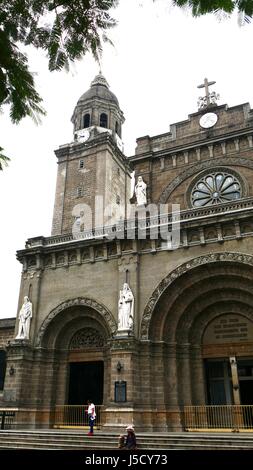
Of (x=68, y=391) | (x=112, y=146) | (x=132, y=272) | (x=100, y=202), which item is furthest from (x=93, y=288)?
(x=112, y=146)

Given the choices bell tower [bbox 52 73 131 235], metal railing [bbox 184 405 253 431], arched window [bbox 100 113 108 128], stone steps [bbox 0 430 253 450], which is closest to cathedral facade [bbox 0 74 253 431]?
metal railing [bbox 184 405 253 431]

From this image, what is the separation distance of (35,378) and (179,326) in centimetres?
882

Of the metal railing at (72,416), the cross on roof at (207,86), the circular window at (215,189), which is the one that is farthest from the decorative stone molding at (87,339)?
the cross on roof at (207,86)

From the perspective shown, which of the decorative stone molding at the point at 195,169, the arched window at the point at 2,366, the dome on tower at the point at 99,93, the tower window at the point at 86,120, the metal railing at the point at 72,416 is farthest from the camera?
the dome on tower at the point at 99,93

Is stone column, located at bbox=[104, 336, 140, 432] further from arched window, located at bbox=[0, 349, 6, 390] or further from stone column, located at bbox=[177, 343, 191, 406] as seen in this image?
arched window, located at bbox=[0, 349, 6, 390]

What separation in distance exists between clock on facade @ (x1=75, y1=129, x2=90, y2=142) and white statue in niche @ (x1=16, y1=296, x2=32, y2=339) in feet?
63.4

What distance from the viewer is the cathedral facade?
21.5m

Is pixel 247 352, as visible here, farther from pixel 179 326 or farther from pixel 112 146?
pixel 112 146

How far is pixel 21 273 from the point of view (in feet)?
89.1

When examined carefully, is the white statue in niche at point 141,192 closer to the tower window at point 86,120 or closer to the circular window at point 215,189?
the circular window at point 215,189

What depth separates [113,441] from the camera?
16.6 meters

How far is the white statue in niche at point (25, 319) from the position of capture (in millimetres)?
24781

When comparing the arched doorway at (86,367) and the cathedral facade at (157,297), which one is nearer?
the cathedral facade at (157,297)

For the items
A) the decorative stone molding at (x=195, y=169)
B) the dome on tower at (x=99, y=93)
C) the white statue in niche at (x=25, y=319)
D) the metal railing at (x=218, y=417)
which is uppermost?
the dome on tower at (x=99, y=93)
